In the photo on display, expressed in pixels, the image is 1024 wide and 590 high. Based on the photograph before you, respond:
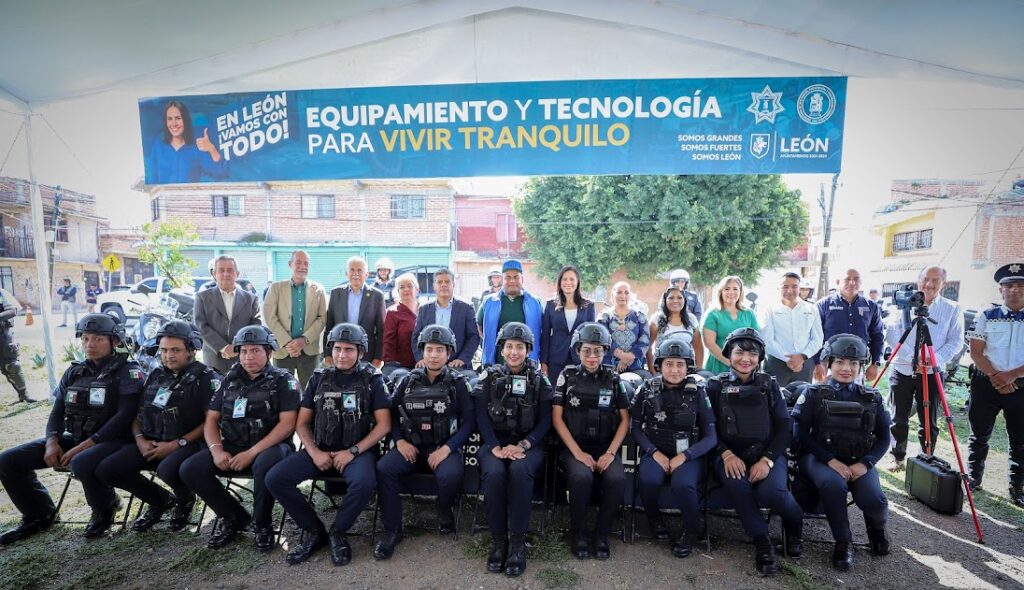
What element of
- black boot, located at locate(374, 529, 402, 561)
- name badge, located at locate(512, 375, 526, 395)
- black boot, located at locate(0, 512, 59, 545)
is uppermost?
name badge, located at locate(512, 375, 526, 395)

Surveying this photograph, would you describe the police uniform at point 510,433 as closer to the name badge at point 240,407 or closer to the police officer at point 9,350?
the name badge at point 240,407

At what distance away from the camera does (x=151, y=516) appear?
4152 mm

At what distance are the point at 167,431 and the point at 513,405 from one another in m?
3.06

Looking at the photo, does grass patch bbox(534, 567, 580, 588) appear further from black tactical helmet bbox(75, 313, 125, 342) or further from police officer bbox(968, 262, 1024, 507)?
police officer bbox(968, 262, 1024, 507)

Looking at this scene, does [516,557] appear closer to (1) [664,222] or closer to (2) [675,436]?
(2) [675,436]

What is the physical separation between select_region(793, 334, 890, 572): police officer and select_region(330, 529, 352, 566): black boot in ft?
12.3

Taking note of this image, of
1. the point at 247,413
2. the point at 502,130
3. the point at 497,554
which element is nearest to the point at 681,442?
the point at 497,554

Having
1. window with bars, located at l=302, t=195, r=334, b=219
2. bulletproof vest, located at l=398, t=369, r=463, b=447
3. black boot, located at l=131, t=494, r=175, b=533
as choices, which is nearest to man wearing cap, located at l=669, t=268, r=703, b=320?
bulletproof vest, located at l=398, t=369, r=463, b=447

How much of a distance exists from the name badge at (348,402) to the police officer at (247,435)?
481 mm

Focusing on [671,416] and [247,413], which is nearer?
[671,416]

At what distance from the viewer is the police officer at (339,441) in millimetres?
3660

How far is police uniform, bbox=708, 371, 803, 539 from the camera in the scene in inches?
142

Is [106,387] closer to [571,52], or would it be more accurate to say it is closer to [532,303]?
[532,303]

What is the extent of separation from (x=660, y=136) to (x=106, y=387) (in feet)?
18.9
